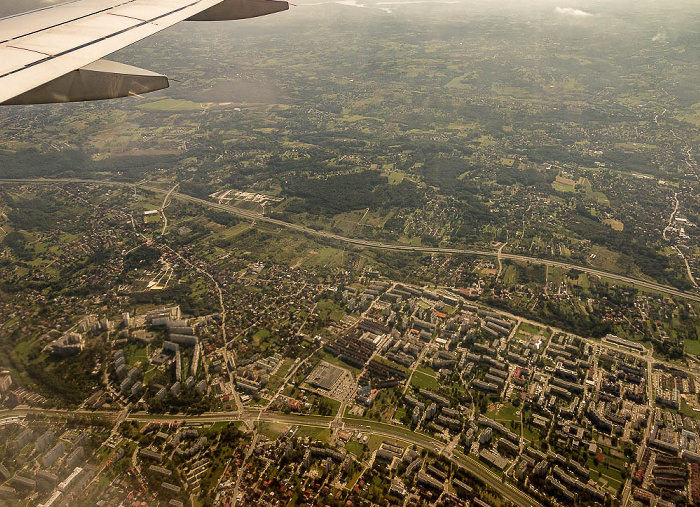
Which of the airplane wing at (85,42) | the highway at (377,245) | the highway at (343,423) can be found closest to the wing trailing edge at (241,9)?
the airplane wing at (85,42)

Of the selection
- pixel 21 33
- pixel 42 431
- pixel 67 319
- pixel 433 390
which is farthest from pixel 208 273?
pixel 21 33

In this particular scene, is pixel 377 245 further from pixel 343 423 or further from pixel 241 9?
pixel 241 9

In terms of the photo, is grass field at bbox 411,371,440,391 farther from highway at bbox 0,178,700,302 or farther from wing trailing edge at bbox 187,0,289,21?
wing trailing edge at bbox 187,0,289,21

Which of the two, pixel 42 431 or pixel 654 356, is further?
pixel 654 356

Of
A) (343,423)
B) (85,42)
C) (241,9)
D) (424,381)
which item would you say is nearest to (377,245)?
(424,381)

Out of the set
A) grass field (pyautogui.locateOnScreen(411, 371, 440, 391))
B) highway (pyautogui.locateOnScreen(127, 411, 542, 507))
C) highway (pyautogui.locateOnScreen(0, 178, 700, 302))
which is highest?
highway (pyautogui.locateOnScreen(127, 411, 542, 507))

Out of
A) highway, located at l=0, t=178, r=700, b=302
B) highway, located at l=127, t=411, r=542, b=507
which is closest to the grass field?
highway, located at l=127, t=411, r=542, b=507

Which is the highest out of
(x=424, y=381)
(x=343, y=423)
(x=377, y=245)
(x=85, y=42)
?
(x=85, y=42)

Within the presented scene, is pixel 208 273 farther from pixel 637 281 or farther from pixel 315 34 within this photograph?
pixel 315 34
